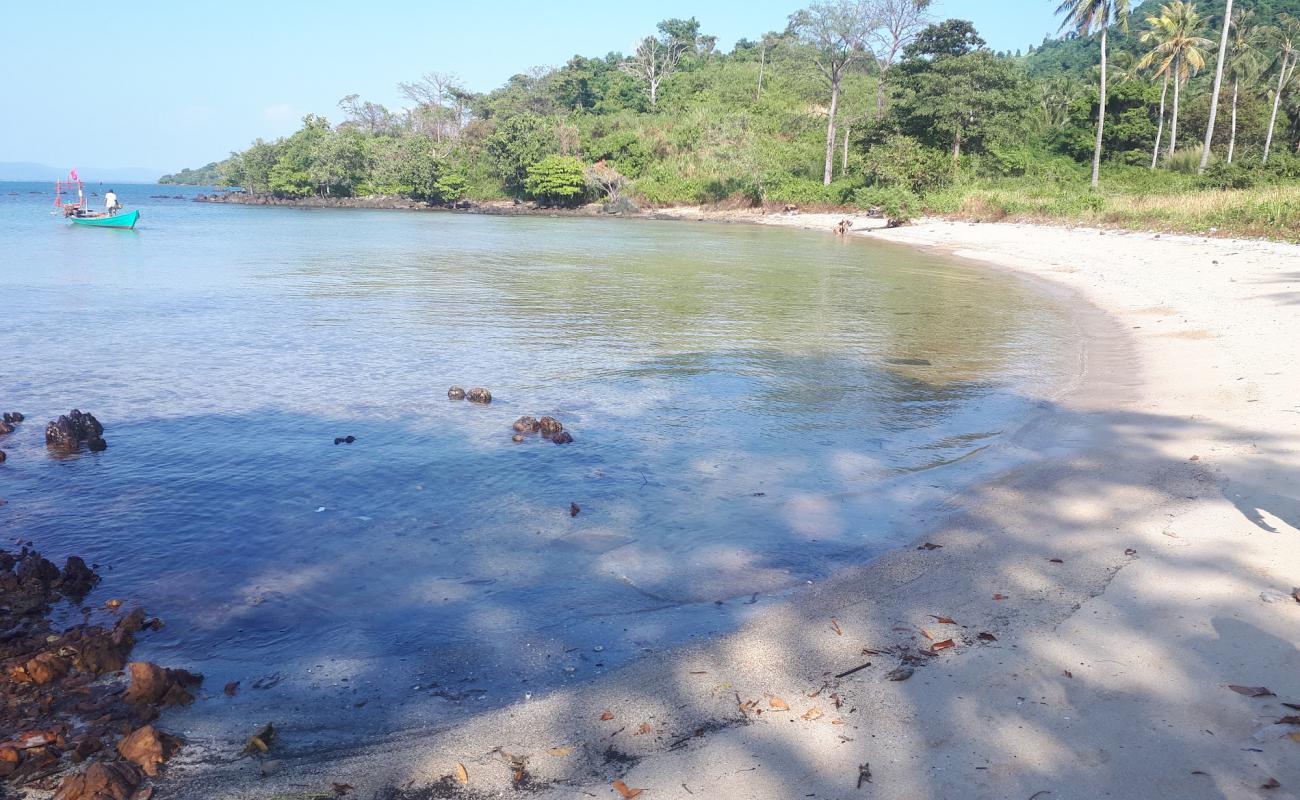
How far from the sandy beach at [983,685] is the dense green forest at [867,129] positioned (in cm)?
2544

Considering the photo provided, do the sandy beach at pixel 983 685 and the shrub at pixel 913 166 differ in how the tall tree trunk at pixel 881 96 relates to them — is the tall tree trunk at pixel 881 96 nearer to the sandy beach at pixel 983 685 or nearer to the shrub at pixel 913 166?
the shrub at pixel 913 166

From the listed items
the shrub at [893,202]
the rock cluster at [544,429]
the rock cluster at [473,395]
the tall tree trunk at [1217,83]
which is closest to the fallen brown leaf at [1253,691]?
the rock cluster at [544,429]

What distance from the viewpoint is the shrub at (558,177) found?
238ft

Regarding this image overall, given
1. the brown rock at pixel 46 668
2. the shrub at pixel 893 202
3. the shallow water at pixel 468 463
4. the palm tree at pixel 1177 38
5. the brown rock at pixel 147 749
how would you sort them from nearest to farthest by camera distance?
the brown rock at pixel 147 749 < the brown rock at pixel 46 668 < the shallow water at pixel 468 463 < the palm tree at pixel 1177 38 < the shrub at pixel 893 202


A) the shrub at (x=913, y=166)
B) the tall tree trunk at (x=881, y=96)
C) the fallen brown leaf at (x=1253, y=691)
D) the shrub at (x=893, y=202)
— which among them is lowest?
the fallen brown leaf at (x=1253, y=691)

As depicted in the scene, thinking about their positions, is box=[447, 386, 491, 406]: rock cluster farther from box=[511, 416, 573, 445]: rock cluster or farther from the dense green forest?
the dense green forest

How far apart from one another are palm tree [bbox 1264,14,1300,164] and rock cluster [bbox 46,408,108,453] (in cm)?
6253

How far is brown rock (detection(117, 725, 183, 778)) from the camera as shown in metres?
4.00

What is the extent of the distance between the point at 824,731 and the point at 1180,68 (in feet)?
197

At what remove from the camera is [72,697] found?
181 inches

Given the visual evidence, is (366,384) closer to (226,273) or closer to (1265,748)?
(1265,748)

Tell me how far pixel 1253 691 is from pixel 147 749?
18.6 feet

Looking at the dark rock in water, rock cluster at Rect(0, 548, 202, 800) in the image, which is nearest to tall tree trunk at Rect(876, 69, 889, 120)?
the dark rock in water

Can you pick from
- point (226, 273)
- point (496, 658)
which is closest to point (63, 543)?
point (496, 658)
